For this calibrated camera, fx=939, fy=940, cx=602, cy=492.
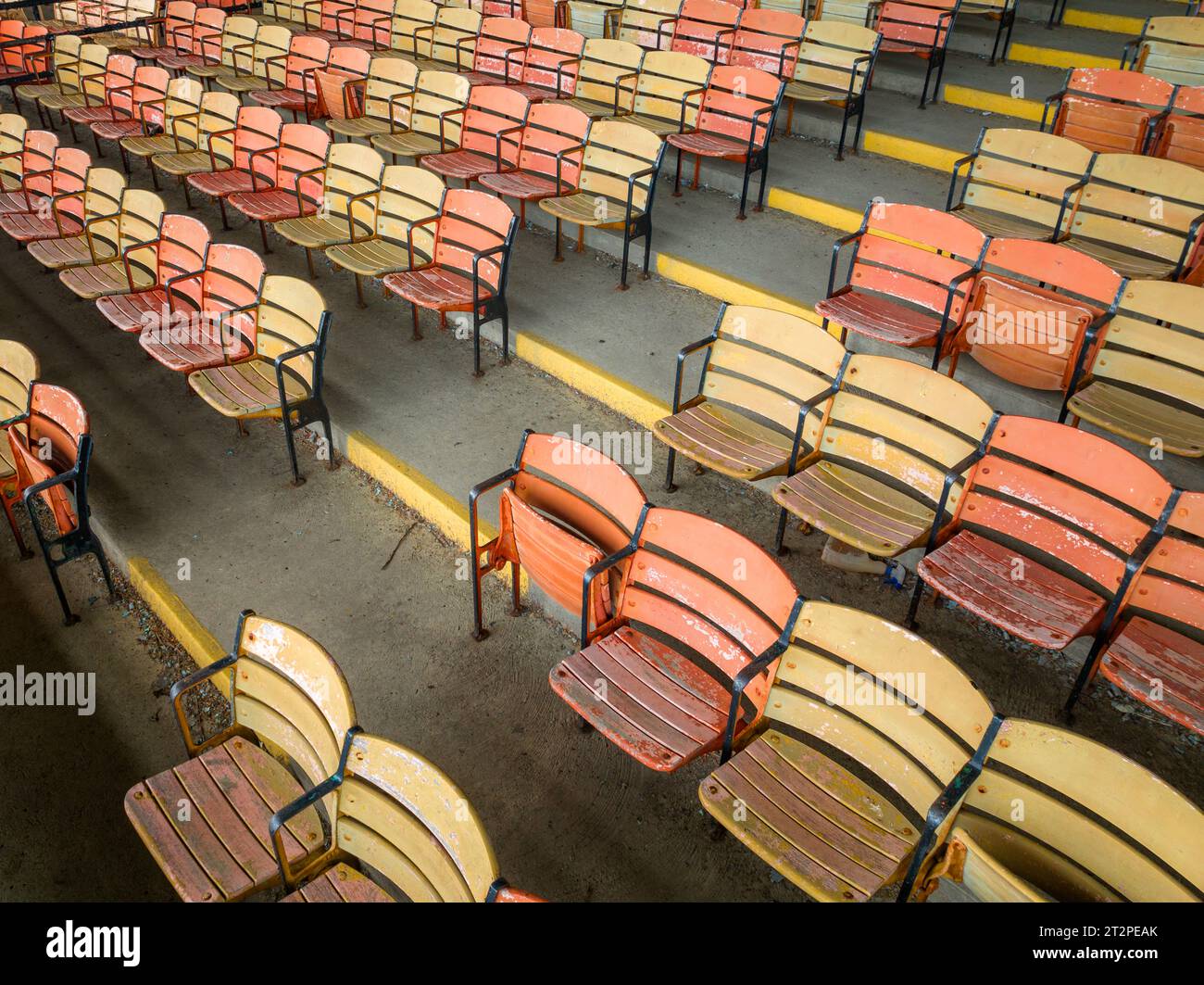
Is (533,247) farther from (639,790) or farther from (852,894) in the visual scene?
(852,894)

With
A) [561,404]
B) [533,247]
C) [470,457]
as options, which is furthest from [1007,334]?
[533,247]

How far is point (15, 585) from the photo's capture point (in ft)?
14.9

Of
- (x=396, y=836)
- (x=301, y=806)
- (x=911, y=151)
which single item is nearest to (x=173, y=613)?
(x=301, y=806)

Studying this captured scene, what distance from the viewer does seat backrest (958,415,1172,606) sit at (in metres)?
3.20

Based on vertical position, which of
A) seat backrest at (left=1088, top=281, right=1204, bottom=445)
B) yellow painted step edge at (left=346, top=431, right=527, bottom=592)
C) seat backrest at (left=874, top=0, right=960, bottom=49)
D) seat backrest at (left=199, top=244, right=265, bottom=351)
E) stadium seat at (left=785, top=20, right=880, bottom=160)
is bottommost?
yellow painted step edge at (left=346, top=431, right=527, bottom=592)

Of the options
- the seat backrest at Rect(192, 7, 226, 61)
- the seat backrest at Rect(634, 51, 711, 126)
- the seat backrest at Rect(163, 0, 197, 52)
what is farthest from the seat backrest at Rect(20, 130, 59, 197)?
the seat backrest at Rect(634, 51, 711, 126)

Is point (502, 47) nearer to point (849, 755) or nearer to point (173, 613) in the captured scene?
point (173, 613)

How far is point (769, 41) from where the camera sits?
7.11m

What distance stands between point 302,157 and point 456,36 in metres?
2.64

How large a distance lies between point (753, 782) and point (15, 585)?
3.76 metres

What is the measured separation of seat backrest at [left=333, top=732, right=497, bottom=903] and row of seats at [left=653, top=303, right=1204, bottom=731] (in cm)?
186

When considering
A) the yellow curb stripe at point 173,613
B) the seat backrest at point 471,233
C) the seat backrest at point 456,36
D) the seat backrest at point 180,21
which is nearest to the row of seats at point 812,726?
the yellow curb stripe at point 173,613

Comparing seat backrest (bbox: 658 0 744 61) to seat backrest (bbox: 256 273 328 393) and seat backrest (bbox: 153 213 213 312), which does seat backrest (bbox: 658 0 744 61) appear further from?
seat backrest (bbox: 256 273 328 393)

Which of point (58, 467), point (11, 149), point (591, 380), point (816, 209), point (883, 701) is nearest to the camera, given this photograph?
point (883, 701)
